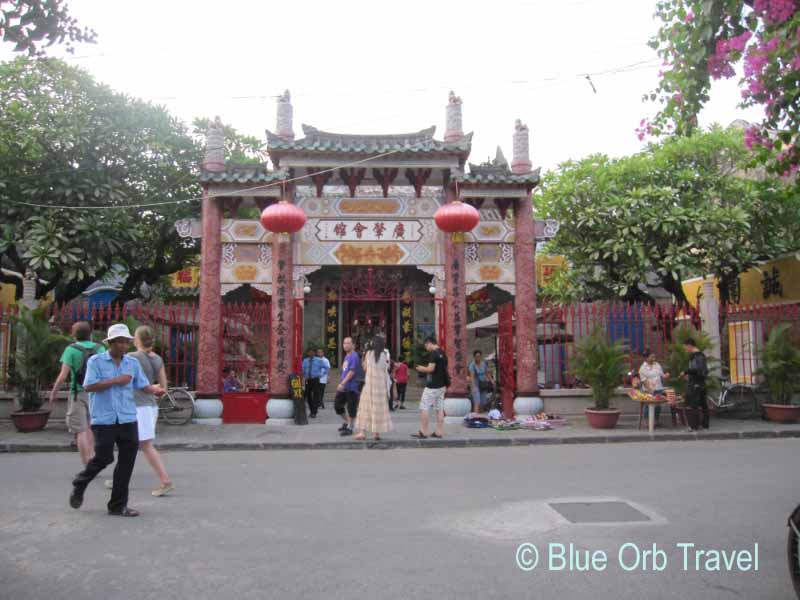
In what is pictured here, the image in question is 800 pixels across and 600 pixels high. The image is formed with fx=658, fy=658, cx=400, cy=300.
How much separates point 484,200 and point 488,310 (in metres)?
12.2

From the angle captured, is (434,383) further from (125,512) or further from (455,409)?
(125,512)

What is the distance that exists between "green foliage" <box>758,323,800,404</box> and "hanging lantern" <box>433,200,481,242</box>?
646cm

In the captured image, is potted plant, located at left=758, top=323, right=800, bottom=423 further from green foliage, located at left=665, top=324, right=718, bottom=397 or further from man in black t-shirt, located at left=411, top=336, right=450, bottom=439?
man in black t-shirt, located at left=411, top=336, right=450, bottom=439

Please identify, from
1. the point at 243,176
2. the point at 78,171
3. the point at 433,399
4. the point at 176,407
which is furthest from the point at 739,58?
the point at 78,171

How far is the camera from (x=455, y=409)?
13672mm

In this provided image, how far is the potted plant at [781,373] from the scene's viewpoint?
1292 centimetres

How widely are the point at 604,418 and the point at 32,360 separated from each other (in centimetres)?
1081

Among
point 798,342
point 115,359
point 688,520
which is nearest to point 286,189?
point 115,359

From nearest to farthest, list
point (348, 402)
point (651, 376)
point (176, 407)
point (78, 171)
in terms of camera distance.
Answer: point (348, 402), point (651, 376), point (176, 407), point (78, 171)

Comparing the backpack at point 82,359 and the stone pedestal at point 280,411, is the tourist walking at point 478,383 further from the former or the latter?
the backpack at point 82,359

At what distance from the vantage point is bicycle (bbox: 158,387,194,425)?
13.2 m

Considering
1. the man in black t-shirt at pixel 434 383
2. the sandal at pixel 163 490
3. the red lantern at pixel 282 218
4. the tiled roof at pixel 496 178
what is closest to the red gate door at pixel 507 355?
the tiled roof at pixel 496 178

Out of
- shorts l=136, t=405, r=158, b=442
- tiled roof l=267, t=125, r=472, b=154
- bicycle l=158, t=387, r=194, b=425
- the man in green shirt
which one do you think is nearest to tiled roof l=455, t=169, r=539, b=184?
tiled roof l=267, t=125, r=472, b=154

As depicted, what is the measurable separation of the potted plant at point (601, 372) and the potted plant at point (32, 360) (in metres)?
9.90
